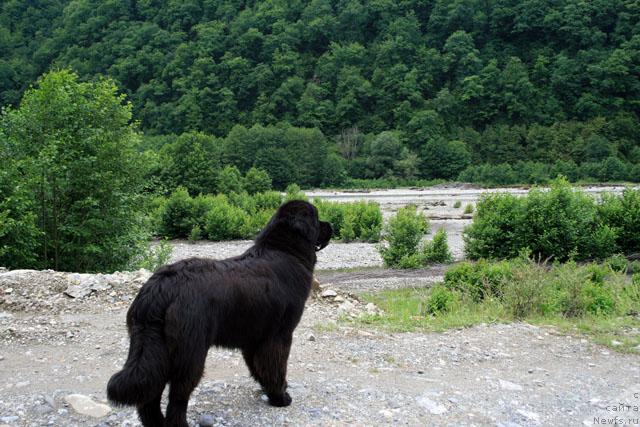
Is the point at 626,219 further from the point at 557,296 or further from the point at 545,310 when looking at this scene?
the point at 545,310

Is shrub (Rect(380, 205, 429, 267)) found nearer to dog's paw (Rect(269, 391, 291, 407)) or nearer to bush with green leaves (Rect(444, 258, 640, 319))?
bush with green leaves (Rect(444, 258, 640, 319))

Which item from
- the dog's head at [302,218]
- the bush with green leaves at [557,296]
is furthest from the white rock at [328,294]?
the dog's head at [302,218]

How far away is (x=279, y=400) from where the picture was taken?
4.91 metres

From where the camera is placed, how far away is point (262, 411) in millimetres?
4824

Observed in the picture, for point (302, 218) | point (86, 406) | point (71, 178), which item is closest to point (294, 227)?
point (302, 218)

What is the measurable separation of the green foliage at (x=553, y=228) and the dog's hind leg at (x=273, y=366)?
18273 mm

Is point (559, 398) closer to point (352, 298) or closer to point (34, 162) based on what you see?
point (352, 298)

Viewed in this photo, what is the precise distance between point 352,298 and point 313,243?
5961mm

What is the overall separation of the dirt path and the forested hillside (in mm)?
76255

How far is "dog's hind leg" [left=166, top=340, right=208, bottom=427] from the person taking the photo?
3924 millimetres

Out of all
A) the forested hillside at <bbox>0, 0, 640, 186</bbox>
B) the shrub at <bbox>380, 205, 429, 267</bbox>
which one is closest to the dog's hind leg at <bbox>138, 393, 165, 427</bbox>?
the shrub at <bbox>380, 205, 429, 267</bbox>

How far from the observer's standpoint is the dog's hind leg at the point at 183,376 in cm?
392

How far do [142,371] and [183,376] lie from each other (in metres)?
0.34

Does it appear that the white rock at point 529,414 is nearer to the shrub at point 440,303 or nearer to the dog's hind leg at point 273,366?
the dog's hind leg at point 273,366
